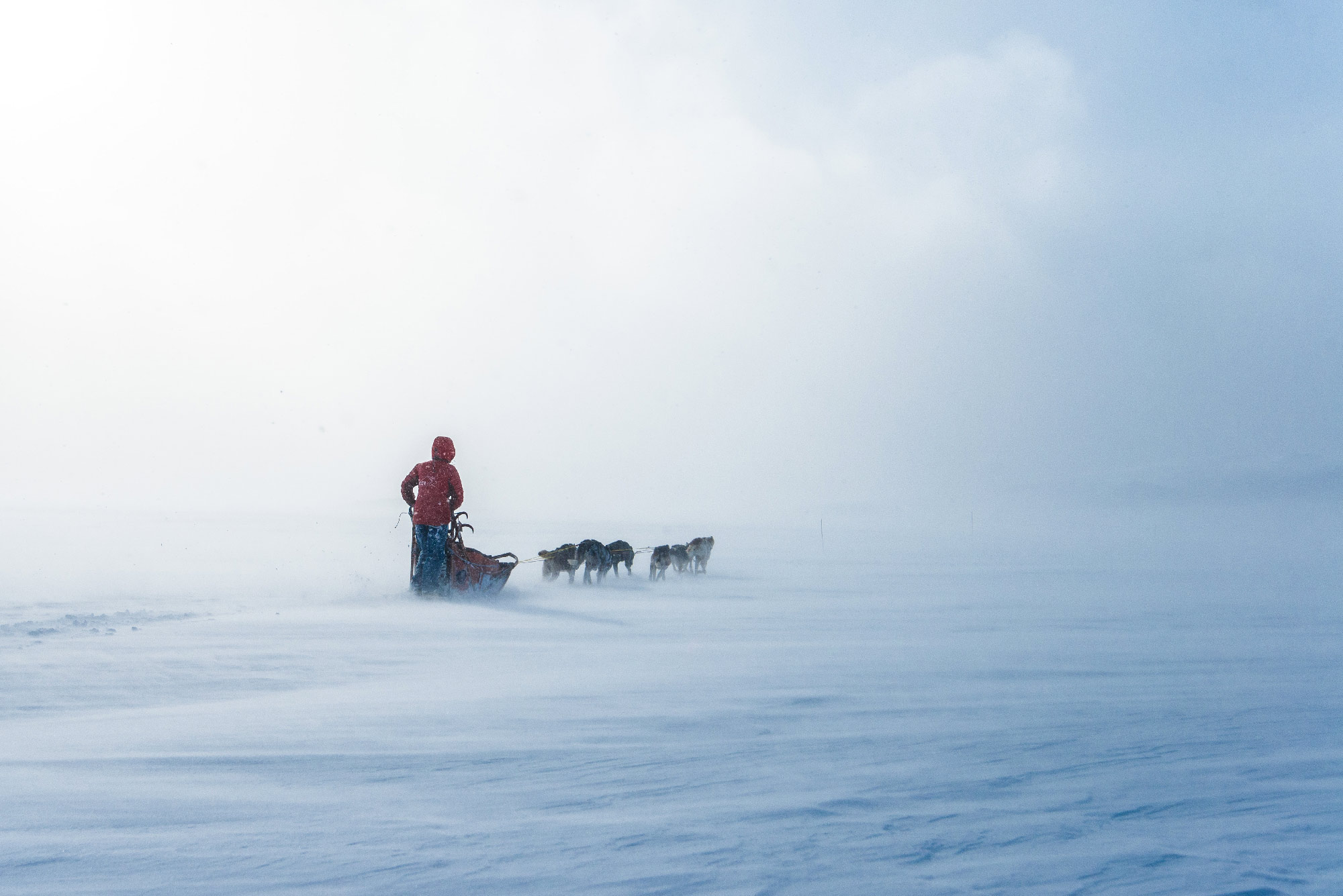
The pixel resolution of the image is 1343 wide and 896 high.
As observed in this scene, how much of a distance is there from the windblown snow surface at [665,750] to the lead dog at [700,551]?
4.20 m

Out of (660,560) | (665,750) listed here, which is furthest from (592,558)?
(665,750)

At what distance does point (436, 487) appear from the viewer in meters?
10.2

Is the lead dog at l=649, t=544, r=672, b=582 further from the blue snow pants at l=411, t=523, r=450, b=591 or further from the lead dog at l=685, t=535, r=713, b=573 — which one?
the blue snow pants at l=411, t=523, r=450, b=591

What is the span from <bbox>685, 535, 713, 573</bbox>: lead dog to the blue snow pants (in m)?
4.07

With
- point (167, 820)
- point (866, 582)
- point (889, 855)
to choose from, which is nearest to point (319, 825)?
point (167, 820)

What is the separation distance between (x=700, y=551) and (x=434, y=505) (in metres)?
4.58

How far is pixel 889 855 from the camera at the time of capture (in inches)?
120

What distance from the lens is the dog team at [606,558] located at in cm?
1240

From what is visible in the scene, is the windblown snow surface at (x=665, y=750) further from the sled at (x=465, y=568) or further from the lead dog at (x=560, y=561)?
the lead dog at (x=560, y=561)

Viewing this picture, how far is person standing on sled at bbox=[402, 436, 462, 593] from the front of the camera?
1017cm

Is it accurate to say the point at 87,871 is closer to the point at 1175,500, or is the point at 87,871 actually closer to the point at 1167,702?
the point at 1167,702

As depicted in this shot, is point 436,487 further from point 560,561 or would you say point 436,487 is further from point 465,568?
point 560,561

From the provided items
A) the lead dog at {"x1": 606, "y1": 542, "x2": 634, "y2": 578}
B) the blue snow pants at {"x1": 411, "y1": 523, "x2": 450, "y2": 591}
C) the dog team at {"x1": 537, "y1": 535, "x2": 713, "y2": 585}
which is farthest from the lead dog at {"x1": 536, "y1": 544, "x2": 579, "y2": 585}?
the blue snow pants at {"x1": 411, "y1": 523, "x2": 450, "y2": 591}

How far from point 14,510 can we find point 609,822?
45101 millimetres
